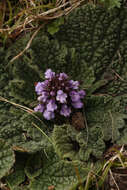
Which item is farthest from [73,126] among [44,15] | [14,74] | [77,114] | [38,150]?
[44,15]

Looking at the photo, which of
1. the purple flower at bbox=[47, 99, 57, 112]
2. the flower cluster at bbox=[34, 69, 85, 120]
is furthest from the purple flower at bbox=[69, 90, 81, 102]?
the purple flower at bbox=[47, 99, 57, 112]

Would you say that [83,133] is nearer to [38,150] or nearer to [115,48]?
[38,150]

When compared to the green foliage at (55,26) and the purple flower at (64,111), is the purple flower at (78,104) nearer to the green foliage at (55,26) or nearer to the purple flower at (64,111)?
→ the purple flower at (64,111)

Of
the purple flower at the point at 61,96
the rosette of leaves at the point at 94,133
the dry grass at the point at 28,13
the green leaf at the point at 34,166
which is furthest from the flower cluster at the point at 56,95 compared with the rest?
the dry grass at the point at 28,13

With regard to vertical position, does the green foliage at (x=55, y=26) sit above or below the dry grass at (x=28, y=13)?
below

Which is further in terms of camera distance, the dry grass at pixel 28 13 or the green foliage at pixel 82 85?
the dry grass at pixel 28 13

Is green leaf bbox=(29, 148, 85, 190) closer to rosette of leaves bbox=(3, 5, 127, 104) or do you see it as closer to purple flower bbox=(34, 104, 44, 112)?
purple flower bbox=(34, 104, 44, 112)
